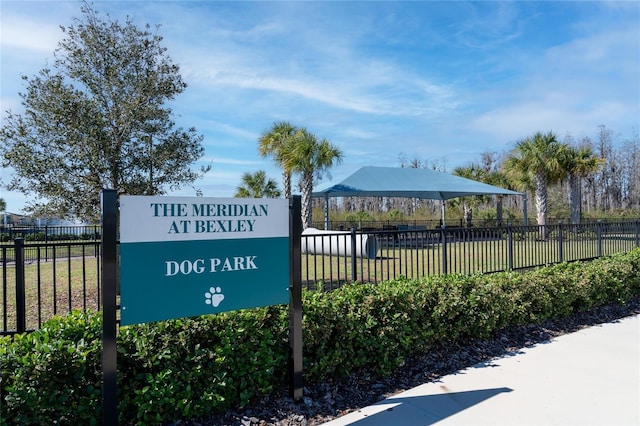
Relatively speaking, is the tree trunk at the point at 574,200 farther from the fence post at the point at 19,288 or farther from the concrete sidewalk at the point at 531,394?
the fence post at the point at 19,288

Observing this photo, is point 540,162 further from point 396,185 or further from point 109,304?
point 109,304

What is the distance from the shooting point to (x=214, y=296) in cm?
306

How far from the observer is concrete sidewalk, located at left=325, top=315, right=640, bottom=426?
3078 millimetres

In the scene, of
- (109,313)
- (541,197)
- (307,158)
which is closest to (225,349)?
(109,313)

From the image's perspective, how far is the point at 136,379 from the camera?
2799mm

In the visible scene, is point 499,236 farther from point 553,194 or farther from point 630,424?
point 553,194

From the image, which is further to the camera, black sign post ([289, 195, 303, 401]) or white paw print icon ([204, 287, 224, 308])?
black sign post ([289, 195, 303, 401])

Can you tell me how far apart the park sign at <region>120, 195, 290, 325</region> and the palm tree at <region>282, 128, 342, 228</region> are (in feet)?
49.9

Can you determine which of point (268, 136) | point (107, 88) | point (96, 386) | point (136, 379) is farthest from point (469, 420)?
point (268, 136)

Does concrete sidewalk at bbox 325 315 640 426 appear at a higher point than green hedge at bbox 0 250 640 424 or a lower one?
lower

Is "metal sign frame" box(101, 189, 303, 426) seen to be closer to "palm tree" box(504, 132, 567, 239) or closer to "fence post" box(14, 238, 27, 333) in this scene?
"fence post" box(14, 238, 27, 333)

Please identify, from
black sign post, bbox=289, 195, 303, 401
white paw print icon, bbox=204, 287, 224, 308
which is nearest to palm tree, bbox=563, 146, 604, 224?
black sign post, bbox=289, 195, 303, 401

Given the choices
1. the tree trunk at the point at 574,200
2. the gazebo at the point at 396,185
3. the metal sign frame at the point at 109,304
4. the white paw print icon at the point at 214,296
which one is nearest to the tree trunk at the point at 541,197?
the tree trunk at the point at 574,200

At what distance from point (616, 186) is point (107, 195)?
186 feet
